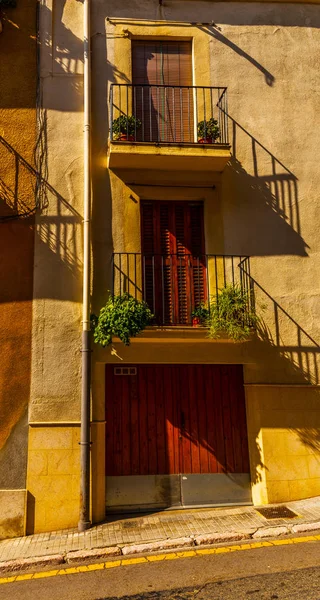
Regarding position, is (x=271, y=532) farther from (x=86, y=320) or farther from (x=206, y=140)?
(x=206, y=140)

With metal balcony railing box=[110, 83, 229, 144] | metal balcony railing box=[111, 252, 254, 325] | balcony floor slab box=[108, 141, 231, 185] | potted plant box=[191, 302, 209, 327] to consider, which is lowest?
potted plant box=[191, 302, 209, 327]

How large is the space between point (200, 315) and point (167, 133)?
3949mm

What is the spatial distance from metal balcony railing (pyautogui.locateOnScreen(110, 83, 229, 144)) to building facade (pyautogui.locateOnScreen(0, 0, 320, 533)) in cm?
4

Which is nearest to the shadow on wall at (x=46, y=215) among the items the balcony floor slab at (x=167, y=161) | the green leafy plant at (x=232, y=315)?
the balcony floor slab at (x=167, y=161)

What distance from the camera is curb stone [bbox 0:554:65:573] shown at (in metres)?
6.71

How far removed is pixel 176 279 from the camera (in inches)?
377

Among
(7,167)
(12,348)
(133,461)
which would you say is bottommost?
(133,461)

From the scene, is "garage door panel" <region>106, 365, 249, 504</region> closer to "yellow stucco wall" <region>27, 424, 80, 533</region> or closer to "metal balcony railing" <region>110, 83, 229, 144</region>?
"yellow stucco wall" <region>27, 424, 80, 533</region>

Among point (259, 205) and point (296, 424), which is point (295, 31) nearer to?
point (259, 205)

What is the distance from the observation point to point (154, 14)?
10609mm

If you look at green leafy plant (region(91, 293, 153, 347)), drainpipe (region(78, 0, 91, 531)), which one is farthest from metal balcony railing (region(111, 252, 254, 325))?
green leafy plant (region(91, 293, 153, 347))

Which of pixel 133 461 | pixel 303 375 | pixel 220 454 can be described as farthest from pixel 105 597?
pixel 303 375

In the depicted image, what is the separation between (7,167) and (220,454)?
6.78 m

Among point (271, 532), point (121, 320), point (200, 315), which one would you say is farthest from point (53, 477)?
point (200, 315)
